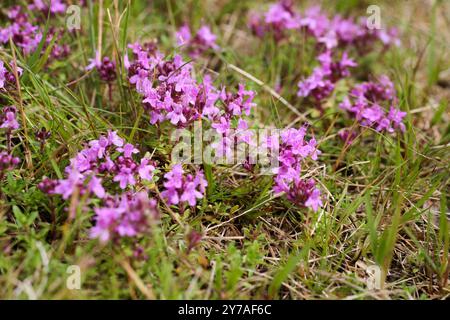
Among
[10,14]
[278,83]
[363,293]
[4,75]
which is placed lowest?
[363,293]

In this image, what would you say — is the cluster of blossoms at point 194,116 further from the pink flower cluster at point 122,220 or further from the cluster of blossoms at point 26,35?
the cluster of blossoms at point 26,35

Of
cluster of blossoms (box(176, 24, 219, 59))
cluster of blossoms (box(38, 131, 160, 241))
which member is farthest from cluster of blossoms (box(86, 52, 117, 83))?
cluster of blossoms (box(176, 24, 219, 59))

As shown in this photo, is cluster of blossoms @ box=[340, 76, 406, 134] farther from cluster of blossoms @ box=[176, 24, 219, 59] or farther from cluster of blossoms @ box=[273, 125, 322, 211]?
cluster of blossoms @ box=[176, 24, 219, 59]

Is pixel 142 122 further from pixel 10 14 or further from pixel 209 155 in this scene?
pixel 10 14

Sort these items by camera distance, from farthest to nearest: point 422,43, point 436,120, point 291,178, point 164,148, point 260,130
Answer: point 422,43 → point 436,120 → point 260,130 → point 164,148 → point 291,178

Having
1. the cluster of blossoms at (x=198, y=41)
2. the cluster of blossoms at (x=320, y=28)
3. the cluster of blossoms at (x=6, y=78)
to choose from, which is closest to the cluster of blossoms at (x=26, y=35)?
the cluster of blossoms at (x=6, y=78)

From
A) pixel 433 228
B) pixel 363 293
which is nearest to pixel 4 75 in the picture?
pixel 363 293
